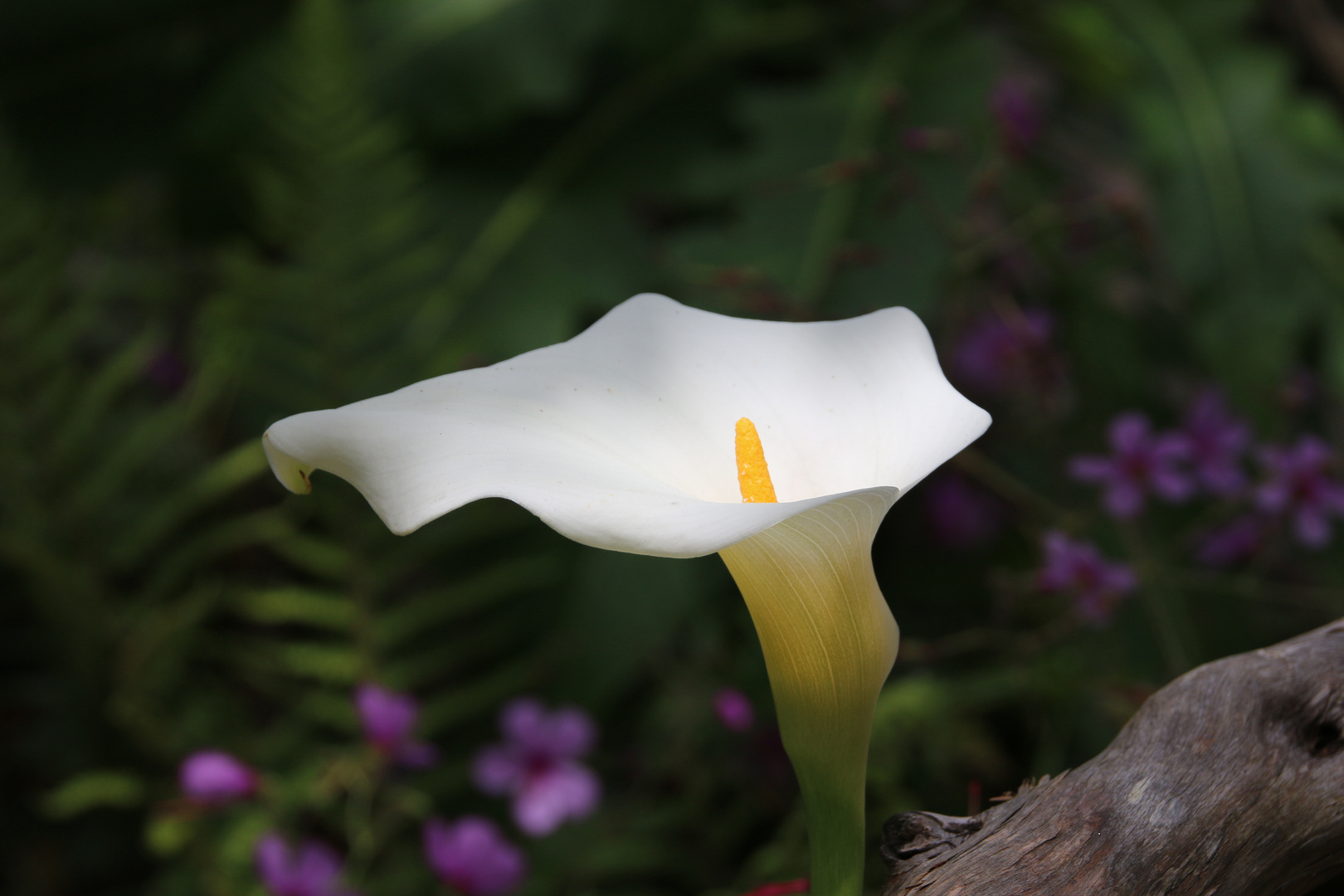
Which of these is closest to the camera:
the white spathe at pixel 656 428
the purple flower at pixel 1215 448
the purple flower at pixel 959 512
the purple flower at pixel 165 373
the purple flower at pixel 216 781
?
the white spathe at pixel 656 428

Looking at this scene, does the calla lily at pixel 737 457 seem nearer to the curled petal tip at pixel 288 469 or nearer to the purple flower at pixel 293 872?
the curled petal tip at pixel 288 469

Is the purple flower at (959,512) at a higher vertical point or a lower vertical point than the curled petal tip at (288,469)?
lower

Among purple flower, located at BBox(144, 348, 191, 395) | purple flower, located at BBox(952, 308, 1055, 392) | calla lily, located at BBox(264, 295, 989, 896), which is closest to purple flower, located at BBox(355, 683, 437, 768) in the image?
calla lily, located at BBox(264, 295, 989, 896)

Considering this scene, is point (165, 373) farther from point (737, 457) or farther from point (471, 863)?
point (737, 457)

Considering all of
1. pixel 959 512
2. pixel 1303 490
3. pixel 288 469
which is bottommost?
pixel 959 512

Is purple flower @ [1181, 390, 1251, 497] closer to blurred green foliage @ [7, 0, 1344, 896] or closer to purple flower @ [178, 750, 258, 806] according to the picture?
blurred green foliage @ [7, 0, 1344, 896]

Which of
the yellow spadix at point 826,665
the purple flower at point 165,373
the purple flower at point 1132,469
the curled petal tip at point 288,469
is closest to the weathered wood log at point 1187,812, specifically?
the yellow spadix at point 826,665

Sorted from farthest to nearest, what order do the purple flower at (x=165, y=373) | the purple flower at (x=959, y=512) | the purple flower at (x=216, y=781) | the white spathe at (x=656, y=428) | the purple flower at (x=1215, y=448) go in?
1. the purple flower at (x=165, y=373)
2. the purple flower at (x=959, y=512)
3. the purple flower at (x=1215, y=448)
4. the purple flower at (x=216, y=781)
5. the white spathe at (x=656, y=428)

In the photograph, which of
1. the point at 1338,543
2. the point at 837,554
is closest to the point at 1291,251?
the point at 1338,543

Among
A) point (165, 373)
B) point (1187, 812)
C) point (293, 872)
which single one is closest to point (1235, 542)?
point (1187, 812)
